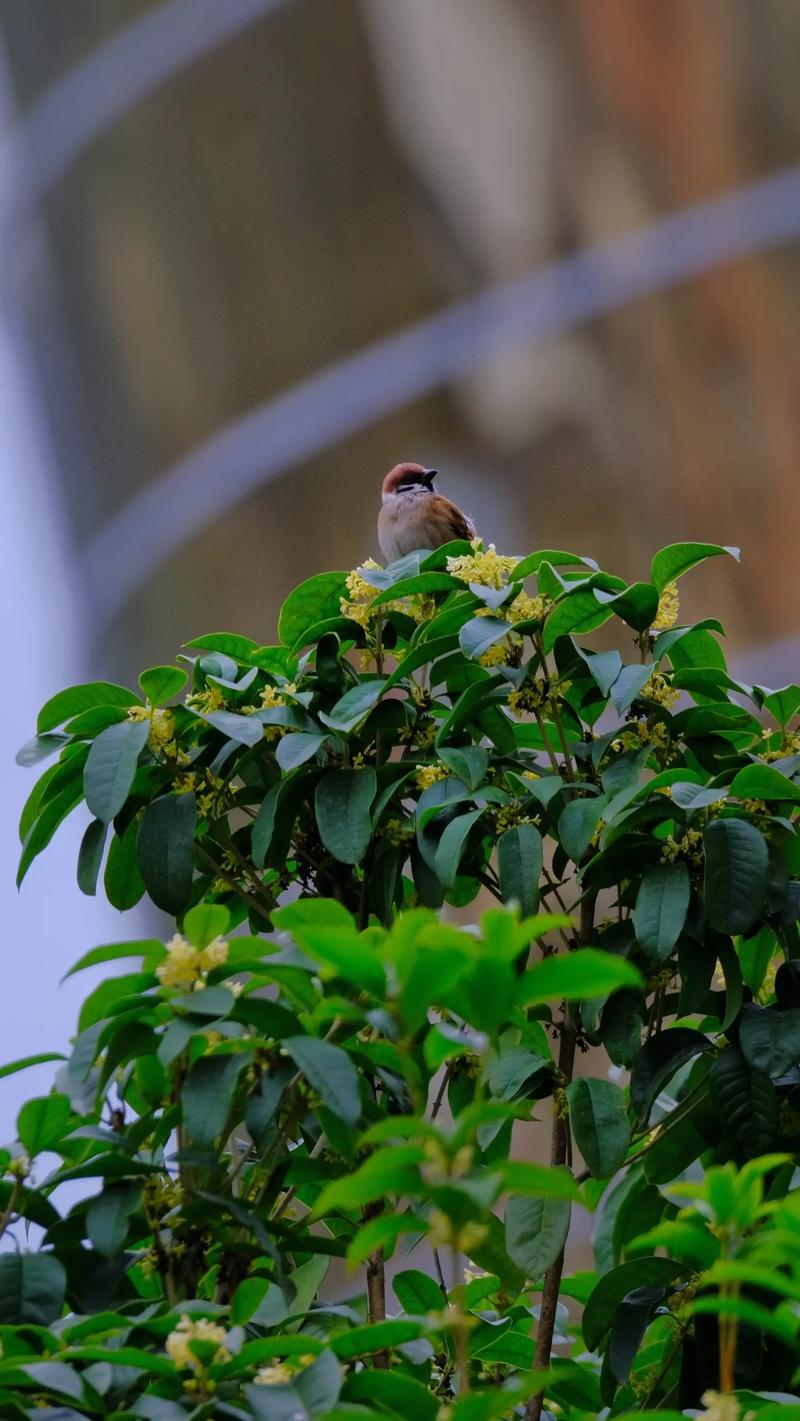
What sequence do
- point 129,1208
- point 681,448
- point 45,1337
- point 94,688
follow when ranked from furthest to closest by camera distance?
point 681,448
point 94,688
point 129,1208
point 45,1337

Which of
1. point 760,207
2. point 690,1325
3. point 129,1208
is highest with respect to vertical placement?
point 760,207

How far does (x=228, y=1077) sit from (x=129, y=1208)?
0.14 meters

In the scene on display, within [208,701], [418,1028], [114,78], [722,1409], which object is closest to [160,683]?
[208,701]

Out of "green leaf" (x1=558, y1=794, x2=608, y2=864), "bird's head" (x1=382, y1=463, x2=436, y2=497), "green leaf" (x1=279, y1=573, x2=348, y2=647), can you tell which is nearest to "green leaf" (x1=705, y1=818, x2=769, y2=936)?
"green leaf" (x1=558, y1=794, x2=608, y2=864)

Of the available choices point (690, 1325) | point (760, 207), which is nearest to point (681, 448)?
point (760, 207)

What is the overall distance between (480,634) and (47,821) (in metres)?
0.51

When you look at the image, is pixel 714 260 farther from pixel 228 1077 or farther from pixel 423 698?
pixel 228 1077

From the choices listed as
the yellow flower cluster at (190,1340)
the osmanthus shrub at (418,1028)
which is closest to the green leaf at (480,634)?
the osmanthus shrub at (418,1028)

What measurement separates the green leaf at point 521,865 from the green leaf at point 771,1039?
0.23 meters

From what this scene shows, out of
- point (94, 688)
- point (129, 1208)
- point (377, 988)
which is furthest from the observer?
point (94, 688)

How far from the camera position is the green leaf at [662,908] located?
4.59ft

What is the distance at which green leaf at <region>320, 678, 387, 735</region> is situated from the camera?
1.57m

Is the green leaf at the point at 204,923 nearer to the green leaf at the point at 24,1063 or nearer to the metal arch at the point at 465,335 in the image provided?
the green leaf at the point at 24,1063

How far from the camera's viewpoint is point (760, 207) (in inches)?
199
